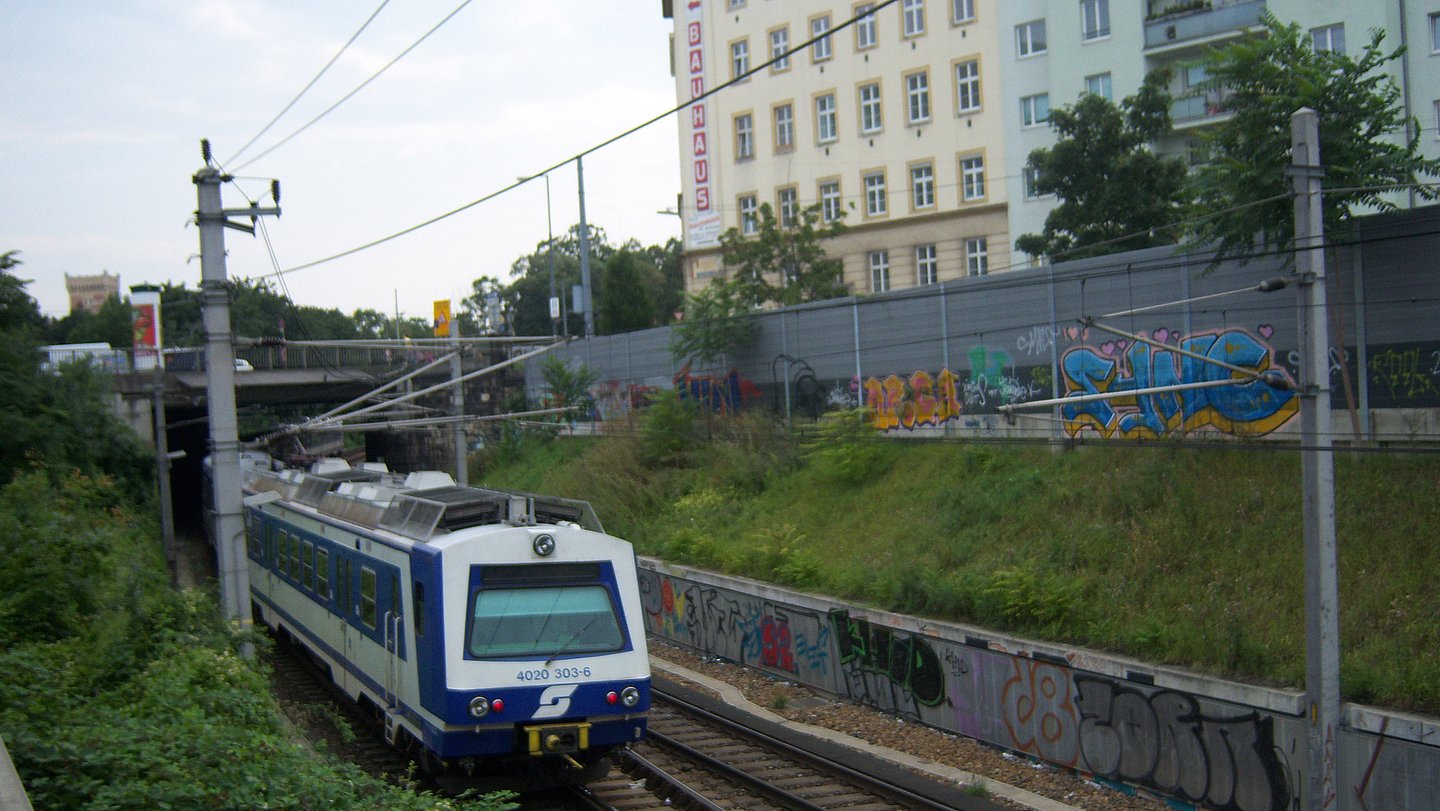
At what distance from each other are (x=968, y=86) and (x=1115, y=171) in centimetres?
1411

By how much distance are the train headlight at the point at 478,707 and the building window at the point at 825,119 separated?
35334 mm

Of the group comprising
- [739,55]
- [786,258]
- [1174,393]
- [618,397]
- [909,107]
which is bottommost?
[1174,393]

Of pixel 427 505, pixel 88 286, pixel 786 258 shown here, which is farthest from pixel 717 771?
pixel 88 286

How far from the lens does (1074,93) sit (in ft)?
117

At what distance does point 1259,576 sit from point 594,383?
80.5ft

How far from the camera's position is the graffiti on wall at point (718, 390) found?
93.4ft

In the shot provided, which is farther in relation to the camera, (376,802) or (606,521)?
(606,521)

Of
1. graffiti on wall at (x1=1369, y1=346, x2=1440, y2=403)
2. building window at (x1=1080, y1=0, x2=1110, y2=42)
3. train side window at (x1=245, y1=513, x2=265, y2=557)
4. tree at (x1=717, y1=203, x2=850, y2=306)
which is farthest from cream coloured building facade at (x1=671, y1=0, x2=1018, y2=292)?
graffiti on wall at (x1=1369, y1=346, x2=1440, y2=403)

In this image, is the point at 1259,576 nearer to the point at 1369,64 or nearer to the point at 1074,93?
the point at 1369,64

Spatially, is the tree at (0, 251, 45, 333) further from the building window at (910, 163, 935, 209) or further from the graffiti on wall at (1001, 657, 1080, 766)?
the building window at (910, 163, 935, 209)

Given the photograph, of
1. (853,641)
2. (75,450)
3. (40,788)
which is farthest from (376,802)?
(75,450)

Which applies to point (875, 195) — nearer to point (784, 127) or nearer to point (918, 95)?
point (918, 95)

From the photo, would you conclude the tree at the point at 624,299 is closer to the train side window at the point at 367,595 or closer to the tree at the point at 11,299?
the tree at the point at 11,299

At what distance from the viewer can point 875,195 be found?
4156 centimetres
